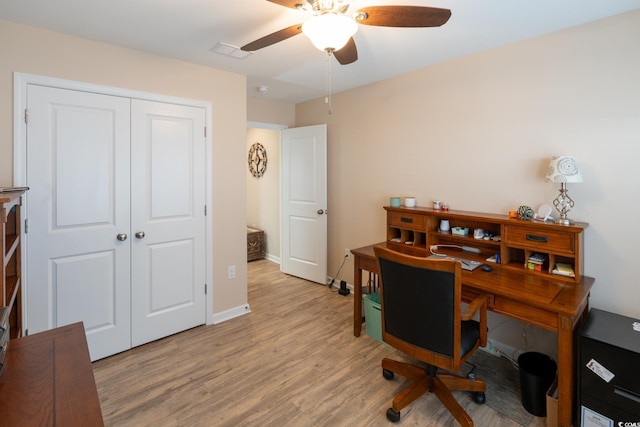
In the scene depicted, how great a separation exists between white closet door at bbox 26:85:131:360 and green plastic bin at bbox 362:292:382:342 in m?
1.95

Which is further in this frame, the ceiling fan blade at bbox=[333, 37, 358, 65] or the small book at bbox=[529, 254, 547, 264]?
the small book at bbox=[529, 254, 547, 264]

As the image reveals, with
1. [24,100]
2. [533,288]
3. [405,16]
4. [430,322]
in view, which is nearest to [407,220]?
[533,288]

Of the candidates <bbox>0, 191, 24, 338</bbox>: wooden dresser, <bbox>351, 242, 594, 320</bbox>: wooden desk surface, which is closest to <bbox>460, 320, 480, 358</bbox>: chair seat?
<bbox>351, 242, 594, 320</bbox>: wooden desk surface

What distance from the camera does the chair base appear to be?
1713 mm

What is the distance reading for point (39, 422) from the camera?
0.81 meters

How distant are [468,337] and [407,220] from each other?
3.97 feet

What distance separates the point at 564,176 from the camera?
1925mm

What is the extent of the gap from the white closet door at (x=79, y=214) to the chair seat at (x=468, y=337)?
2.45 m

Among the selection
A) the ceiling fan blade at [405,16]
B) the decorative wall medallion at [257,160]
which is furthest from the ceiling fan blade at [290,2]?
the decorative wall medallion at [257,160]

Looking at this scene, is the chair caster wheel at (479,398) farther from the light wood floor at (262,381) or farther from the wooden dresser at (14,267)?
the wooden dresser at (14,267)

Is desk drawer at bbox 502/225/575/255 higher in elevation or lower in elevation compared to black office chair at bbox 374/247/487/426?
higher

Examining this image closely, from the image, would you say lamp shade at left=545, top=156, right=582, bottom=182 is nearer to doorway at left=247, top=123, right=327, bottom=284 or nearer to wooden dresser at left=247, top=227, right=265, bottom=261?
doorway at left=247, top=123, right=327, bottom=284

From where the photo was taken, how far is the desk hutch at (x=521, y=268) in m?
1.59

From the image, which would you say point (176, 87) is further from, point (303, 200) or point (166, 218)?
point (303, 200)
